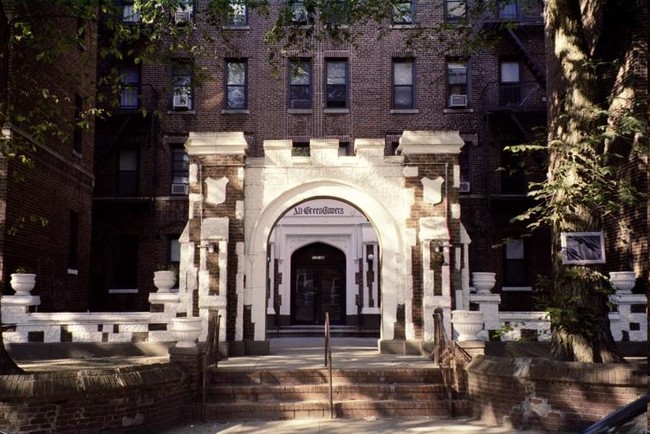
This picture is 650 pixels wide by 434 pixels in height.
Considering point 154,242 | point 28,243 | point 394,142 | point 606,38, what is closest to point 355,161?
point 606,38

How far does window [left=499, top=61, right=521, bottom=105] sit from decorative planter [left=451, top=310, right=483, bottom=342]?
15868 millimetres

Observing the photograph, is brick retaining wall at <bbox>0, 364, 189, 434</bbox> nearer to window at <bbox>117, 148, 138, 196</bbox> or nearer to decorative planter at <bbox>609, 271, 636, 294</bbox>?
decorative planter at <bbox>609, 271, 636, 294</bbox>

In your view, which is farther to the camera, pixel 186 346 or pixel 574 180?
pixel 186 346

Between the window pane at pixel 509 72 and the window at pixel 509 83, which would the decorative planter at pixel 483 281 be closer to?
the window at pixel 509 83

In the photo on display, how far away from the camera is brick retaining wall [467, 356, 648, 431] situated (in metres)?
8.59

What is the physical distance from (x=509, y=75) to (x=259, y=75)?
31.1 ft

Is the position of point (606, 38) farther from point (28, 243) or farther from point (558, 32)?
point (28, 243)

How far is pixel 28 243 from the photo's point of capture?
17.6m

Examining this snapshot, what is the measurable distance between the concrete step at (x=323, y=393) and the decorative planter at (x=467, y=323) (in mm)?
1096

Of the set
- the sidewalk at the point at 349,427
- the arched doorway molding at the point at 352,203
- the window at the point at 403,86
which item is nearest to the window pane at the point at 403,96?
the window at the point at 403,86

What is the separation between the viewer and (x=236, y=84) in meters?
26.2

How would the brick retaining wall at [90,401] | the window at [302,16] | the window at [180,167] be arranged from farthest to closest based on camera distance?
the window at [180,167] < the window at [302,16] < the brick retaining wall at [90,401]

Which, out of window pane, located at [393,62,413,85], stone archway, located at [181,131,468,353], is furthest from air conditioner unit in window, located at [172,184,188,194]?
stone archway, located at [181,131,468,353]

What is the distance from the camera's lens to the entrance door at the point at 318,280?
89.3ft
